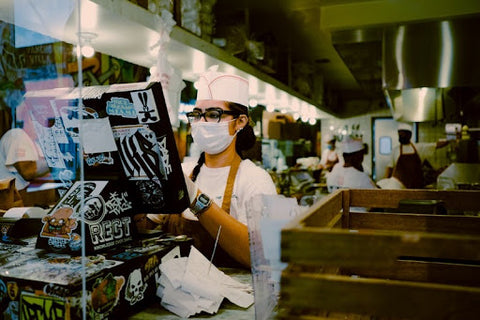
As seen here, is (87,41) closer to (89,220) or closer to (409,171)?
(89,220)

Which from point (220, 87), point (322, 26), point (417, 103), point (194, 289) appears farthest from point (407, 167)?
point (194, 289)

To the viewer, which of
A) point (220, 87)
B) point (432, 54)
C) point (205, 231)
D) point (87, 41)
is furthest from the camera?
point (432, 54)

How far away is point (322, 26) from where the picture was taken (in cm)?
333

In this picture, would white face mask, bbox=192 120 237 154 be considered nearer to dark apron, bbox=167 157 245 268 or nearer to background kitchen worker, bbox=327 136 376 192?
dark apron, bbox=167 157 245 268

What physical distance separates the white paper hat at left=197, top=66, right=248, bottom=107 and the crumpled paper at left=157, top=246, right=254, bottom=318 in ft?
2.84

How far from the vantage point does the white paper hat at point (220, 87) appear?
1.88m

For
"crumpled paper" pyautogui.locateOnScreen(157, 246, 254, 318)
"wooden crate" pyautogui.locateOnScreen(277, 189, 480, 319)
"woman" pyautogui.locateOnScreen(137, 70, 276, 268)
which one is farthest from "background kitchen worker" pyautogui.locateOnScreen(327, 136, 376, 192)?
"wooden crate" pyautogui.locateOnScreen(277, 189, 480, 319)

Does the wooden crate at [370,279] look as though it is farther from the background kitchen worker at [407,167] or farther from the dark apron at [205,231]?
the background kitchen worker at [407,167]

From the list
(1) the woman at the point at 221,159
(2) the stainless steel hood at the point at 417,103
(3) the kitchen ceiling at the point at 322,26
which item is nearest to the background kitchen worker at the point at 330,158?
(3) the kitchen ceiling at the point at 322,26

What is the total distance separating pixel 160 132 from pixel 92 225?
Answer: 0.32 meters

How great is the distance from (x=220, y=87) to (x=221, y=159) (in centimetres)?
35

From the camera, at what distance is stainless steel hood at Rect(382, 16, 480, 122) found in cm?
299

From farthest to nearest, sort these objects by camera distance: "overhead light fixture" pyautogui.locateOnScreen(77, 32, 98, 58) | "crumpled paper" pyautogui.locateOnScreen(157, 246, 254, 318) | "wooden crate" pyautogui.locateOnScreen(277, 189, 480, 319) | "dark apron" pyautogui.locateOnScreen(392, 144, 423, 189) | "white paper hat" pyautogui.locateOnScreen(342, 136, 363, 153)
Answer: "dark apron" pyautogui.locateOnScreen(392, 144, 423, 189)
"white paper hat" pyautogui.locateOnScreen(342, 136, 363, 153)
"overhead light fixture" pyautogui.locateOnScreen(77, 32, 98, 58)
"crumpled paper" pyautogui.locateOnScreen(157, 246, 254, 318)
"wooden crate" pyautogui.locateOnScreen(277, 189, 480, 319)

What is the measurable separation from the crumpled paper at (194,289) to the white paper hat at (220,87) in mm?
867
